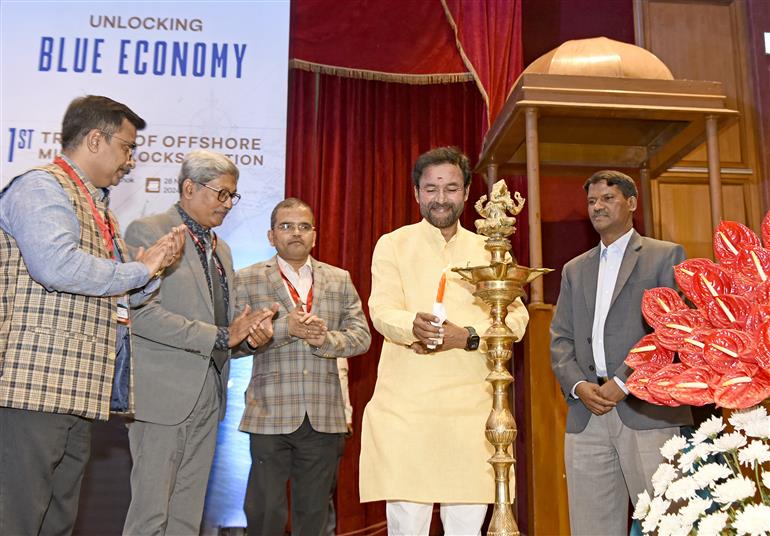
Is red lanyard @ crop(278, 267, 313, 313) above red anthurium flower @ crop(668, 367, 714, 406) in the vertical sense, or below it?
above

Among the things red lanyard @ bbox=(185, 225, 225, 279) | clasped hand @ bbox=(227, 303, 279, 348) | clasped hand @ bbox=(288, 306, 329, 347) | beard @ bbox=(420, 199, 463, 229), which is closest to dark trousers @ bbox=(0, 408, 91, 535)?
clasped hand @ bbox=(227, 303, 279, 348)

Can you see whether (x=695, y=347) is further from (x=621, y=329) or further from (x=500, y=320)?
(x=621, y=329)

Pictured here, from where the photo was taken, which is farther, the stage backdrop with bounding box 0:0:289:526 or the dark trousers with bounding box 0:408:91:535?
the stage backdrop with bounding box 0:0:289:526

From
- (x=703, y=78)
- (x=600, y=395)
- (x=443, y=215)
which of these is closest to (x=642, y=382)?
(x=443, y=215)

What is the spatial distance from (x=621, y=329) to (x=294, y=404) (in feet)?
4.28

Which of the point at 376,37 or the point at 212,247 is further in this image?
the point at 376,37

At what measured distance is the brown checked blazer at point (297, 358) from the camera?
2.97 m

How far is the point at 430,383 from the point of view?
249cm

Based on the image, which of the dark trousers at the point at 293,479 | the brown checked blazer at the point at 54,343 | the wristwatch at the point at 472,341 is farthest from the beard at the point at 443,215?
the brown checked blazer at the point at 54,343

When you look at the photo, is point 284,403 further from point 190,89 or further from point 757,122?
point 757,122

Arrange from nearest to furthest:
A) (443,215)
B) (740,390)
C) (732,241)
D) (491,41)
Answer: (740,390), (732,241), (443,215), (491,41)

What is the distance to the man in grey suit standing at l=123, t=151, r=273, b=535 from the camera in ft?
8.30

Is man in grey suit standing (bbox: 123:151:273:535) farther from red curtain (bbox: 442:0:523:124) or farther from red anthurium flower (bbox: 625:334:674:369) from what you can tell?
red curtain (bbox: 442:0:523:124)

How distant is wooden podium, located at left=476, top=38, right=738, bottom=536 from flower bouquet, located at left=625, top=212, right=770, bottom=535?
2.40 m
